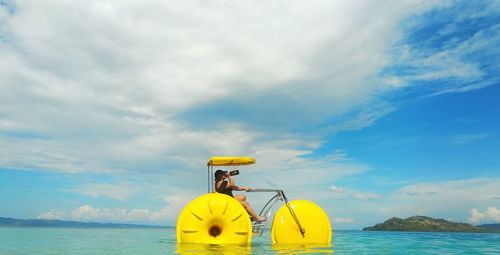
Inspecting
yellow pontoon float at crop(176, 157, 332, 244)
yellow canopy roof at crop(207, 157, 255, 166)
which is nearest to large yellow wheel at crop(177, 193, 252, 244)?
yellow pontoon float at crop(176, 157, 332, 244)

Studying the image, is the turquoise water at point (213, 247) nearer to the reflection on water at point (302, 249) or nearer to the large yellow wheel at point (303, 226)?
the reflection on water at point (302, 249)

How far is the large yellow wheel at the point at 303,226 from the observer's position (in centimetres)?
1347

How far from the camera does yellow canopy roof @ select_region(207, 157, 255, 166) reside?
14781mm

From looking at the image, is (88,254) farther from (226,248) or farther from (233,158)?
(233,158)

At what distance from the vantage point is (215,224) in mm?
12773

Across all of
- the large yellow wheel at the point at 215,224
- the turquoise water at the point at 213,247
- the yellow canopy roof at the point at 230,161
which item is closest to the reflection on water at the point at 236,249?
the turquoise water at the point at 213,247

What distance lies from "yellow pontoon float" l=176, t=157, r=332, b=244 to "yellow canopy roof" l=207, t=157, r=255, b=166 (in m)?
1.53

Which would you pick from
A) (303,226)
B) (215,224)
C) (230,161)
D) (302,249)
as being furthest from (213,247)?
(230,161)

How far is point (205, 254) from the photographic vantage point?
10.1m

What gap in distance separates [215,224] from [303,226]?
2.91 meters

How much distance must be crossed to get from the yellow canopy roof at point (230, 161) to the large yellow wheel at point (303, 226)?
2179mm

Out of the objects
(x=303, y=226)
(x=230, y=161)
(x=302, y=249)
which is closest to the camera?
(x=302, y=249)

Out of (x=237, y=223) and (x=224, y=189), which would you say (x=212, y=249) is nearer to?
(x=237, y=223)

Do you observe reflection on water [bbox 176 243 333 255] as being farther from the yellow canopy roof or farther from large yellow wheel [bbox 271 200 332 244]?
the yellow canopy roof
